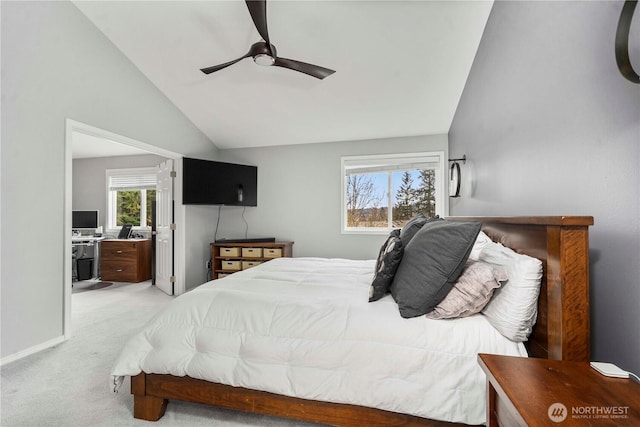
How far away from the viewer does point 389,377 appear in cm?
122

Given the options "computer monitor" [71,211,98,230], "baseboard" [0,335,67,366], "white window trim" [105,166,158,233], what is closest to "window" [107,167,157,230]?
"white window trim" [105,166,158,233]

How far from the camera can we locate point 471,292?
1254mm

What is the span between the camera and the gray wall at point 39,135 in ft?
7.23

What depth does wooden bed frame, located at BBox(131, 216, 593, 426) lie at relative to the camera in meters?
0.96

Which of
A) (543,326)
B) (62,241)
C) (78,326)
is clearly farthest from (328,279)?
(78,326)

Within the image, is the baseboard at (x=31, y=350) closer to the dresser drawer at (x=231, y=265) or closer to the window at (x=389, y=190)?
the dresser drawer at (x=231, y=265)

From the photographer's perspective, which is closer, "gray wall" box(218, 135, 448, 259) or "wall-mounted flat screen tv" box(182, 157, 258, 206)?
Result: "wall-mounted flat screen tv" box(182, 157, 258, 206)

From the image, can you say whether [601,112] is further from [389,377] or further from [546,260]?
[389,377]

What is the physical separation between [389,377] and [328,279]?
0.86 meters

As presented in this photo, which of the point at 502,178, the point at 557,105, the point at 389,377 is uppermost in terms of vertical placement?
the point at 557,105

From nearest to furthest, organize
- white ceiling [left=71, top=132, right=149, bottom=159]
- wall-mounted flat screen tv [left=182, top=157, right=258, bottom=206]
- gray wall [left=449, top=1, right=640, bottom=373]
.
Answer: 1. gray wall [left=449, top=1, right=640, bottom=373]
2. wall-mounted flat screen tv [left=182, top=157, right=258, bottom=206]
3. white ceiling [left=71, top=132, right=149, bottom=159]

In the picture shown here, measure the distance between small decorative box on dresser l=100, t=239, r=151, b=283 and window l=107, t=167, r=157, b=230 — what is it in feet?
2.55

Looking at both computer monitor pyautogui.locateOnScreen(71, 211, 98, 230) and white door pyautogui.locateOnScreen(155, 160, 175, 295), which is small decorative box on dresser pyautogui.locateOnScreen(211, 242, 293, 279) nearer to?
white door pyautogui.locateOnScreen(155, 160, 175, 295)

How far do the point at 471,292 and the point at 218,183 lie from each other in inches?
154
